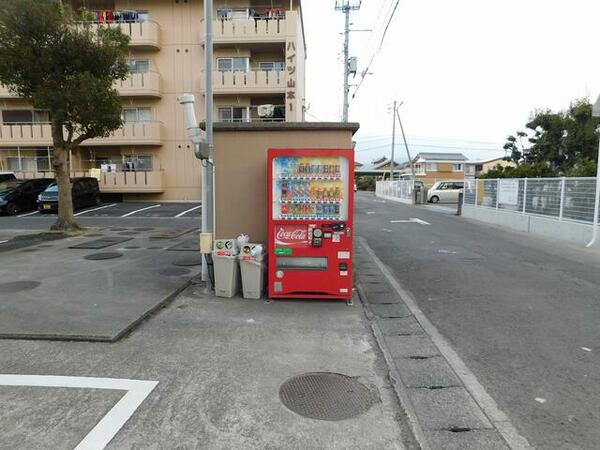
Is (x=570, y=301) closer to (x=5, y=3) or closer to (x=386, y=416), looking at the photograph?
(x=386, y=416)

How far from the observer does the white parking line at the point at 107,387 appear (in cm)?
280

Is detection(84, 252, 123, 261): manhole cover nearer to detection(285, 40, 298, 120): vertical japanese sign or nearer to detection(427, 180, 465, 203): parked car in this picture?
detection(285, 40, 298, 120): vertical japanese sign

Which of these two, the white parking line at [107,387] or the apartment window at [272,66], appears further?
the apartment window at [272,66]

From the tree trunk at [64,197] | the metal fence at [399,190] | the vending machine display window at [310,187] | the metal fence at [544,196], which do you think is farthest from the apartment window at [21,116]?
the vending machine display window at [310,187]

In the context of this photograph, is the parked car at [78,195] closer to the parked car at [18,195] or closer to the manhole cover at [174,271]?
the parked car at [18,195]

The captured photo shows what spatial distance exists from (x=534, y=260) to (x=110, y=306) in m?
8.35

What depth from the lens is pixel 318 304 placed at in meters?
5.81

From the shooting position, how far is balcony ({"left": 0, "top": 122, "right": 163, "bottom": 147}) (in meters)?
23.2

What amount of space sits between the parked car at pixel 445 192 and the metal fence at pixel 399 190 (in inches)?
56.6

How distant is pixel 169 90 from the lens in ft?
79.3

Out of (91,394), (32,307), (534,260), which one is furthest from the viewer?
(534,260)

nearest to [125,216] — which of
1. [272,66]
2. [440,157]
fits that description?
[272,66]

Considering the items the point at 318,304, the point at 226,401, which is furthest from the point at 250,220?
the point at 226,401

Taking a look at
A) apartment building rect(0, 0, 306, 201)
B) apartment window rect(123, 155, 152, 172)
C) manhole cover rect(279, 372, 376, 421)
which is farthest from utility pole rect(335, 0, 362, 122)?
manhole cover rect(279, 372, 376, 421)
